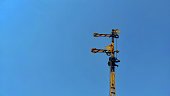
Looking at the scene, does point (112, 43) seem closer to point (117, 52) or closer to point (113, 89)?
point (117, 52)

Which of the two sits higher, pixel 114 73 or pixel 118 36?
pixel 118 36

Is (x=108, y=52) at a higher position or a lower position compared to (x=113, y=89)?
higher

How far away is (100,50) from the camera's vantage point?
3917 inches

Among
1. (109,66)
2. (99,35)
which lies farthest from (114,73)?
(99,35)

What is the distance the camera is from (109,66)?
322ft

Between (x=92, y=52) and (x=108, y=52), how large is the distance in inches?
115

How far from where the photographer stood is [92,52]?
326ft

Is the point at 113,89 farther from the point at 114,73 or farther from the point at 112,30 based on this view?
the point at 112,30

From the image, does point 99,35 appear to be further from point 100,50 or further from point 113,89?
point 113,89

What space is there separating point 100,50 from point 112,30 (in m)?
4.35

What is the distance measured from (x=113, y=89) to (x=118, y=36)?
10.1 meters

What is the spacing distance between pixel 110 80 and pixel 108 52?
17.0 ft

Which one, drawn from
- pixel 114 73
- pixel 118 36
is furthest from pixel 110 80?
pixel 118 36

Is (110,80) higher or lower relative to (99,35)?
lower
